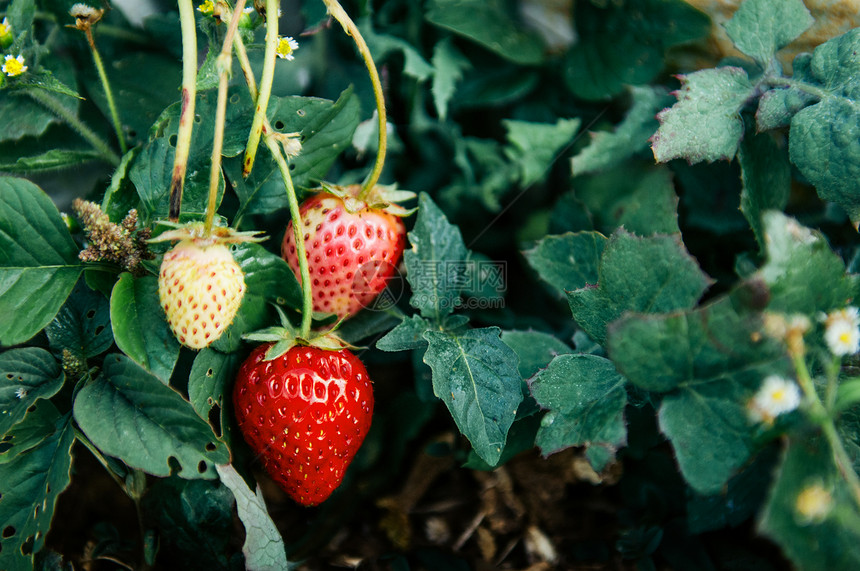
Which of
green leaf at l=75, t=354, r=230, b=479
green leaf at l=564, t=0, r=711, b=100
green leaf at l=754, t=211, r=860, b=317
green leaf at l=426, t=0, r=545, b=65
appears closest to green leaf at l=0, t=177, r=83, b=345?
green leaf at l=75, t=354, r=230, b=479

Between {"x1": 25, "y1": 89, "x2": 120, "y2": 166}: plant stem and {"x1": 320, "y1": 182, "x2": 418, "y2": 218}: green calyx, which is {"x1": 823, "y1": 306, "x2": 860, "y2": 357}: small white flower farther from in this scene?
{"x1": 25, "y1": 89, "x2": 120, "y2": 166}: plant stem

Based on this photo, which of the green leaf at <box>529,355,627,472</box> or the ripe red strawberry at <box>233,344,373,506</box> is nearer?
the green leaf at <box>529,355,627,472</box>

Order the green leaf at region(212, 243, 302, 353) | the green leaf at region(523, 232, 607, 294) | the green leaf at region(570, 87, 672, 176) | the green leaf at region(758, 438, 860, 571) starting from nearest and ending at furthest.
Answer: the green leaf at region(758, 438, 860, 571)
the green leaf at region(212, 243, 302, 353)
the green leaf at region(523, 232, 607, 294)
the green leaf at region(570, 87, 672, 176)

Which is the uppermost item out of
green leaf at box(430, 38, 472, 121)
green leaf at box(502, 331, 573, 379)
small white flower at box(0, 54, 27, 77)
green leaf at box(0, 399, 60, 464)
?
small white flower at box(0, 54, 27, 77)

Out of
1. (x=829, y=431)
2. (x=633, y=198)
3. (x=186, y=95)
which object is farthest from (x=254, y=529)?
(x=633, y=198)

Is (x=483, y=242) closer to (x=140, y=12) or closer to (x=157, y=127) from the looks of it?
(x=157, y=127)

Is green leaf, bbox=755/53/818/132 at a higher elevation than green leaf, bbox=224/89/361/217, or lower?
higher
